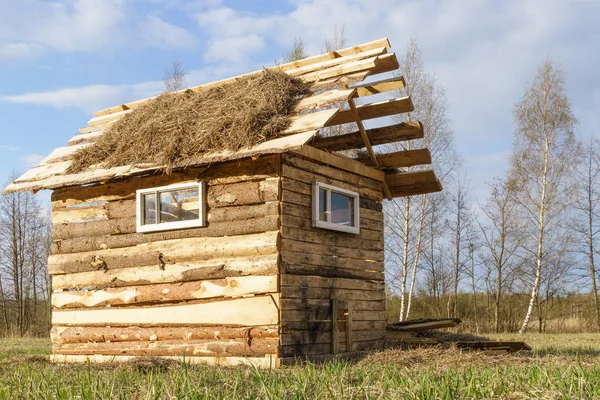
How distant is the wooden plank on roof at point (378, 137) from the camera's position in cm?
1321

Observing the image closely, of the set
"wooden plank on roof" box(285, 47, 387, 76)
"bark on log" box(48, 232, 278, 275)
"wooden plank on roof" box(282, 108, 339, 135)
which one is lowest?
"bark on log" box(48, 232, 278, 275)

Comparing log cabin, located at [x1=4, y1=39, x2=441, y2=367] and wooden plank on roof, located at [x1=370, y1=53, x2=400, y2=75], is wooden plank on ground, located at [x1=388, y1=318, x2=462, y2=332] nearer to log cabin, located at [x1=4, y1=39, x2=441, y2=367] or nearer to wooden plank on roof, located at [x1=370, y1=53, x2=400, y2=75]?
log cabin, located at [x1=4, y1=39, x2=441, y2=367]

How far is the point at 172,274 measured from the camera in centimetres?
1189

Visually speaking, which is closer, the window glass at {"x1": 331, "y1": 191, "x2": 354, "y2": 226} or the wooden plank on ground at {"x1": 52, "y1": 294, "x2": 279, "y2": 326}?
the wooden plank on ground at {"x1": 52, "y1": 294, "x2": 279, "y2": 326}

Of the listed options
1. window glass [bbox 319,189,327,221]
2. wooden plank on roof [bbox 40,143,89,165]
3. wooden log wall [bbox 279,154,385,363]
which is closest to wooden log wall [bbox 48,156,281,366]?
wooden log wall [bbox 279,154,385,363]

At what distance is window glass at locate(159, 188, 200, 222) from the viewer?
39.0ft

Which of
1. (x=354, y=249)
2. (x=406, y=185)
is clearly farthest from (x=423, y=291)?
(x=354, y=249)

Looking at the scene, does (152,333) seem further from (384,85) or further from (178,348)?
(384,85)

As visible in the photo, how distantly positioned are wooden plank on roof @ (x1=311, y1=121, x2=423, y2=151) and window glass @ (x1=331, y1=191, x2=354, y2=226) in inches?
56.5

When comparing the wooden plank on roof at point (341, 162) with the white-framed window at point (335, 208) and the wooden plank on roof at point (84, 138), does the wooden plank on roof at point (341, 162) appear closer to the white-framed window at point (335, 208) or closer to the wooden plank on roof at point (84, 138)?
the white-framed window at point (335, 208)

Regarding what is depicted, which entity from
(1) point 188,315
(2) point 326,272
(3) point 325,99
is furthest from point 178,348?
(3) point 325,99

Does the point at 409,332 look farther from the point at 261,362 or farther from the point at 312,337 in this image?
the point at 261,362

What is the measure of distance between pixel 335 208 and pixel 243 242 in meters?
2.13

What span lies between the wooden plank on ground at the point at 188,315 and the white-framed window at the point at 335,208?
5.75 feet
